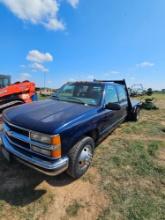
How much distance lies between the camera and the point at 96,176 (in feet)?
10.5

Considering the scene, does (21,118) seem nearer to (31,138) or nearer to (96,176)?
(31,138)

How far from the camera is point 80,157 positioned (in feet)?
9.75

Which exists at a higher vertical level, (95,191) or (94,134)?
(94,134)

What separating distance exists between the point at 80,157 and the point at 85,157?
0.18m

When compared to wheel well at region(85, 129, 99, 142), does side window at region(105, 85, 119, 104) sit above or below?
above

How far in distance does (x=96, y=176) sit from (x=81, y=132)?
99cm

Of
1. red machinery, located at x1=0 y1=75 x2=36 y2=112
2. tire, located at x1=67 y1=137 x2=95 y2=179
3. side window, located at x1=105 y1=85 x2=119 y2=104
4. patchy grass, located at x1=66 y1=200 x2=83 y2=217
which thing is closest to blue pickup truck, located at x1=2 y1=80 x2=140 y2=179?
tire, located at x1=67 y1=137 x2=95 y2=179

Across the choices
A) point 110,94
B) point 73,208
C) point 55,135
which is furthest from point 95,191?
point 110,94

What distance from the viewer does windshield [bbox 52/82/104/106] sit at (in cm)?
382

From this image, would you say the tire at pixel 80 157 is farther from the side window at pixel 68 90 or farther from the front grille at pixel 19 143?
the side window at pixel 68 90

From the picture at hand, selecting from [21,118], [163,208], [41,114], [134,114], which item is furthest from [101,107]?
[134,114]

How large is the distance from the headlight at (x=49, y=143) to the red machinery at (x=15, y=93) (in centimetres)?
495

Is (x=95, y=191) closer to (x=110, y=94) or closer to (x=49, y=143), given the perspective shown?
(x=49, y=143)

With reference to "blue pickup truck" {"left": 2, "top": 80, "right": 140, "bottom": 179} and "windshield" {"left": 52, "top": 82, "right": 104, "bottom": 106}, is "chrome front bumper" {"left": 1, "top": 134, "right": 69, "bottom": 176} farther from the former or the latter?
"windshield" {"left": 52, "top": 82, "right": 104, "bottom": 106}
